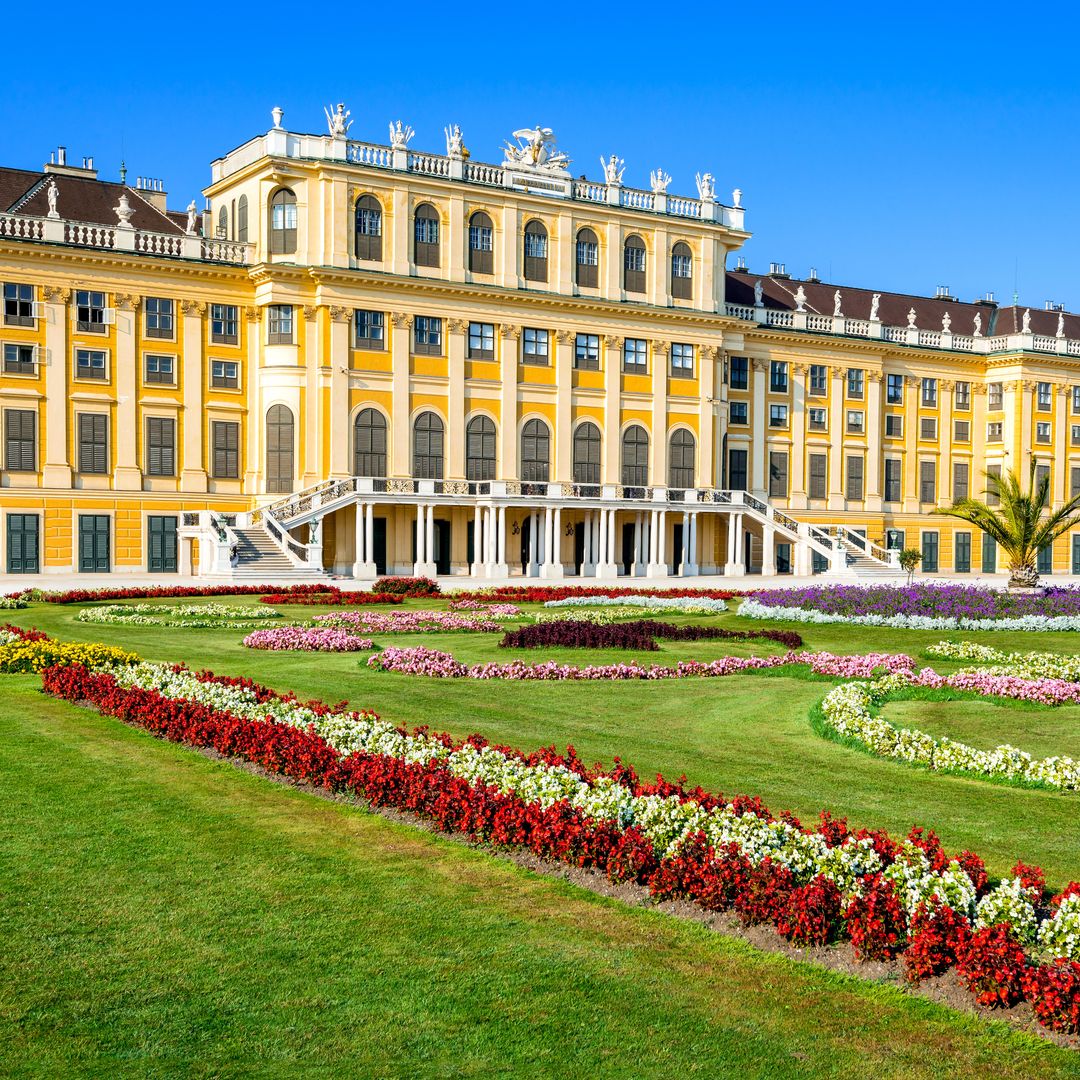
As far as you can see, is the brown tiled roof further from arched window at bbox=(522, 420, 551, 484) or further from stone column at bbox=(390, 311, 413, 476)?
stone column at bbox=(390, 311, 413, 476)

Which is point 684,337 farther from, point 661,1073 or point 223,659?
point 661,1073

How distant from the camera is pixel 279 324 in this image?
57.7m

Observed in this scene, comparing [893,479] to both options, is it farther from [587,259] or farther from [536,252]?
[536,252]

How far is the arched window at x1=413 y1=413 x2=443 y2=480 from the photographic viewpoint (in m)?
60.1

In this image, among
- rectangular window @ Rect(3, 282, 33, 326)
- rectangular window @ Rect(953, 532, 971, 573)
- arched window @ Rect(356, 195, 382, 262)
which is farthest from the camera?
rectangular window @ Rect(953, 532, 971, 573)

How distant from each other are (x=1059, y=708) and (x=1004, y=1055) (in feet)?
39.2

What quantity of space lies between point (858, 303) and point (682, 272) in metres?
17.5

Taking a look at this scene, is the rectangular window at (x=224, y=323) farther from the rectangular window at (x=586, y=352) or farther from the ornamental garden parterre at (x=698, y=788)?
the ornamental garden parterre at (x=698, y=788)

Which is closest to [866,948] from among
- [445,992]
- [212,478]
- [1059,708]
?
[445,992]

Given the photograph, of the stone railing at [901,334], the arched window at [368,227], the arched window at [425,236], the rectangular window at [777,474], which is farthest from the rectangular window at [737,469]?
the arched window at [368,227]

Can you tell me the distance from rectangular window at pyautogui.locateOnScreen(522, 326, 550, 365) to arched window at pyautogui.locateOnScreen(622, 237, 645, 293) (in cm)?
542

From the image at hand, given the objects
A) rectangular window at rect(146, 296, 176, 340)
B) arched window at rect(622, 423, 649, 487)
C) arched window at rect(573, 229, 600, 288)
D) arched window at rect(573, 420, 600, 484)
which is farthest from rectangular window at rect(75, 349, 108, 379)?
arched window at rect(622, 423, 649, 487)

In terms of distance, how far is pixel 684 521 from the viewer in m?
65.1

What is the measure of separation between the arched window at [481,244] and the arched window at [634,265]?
7.60 metres
